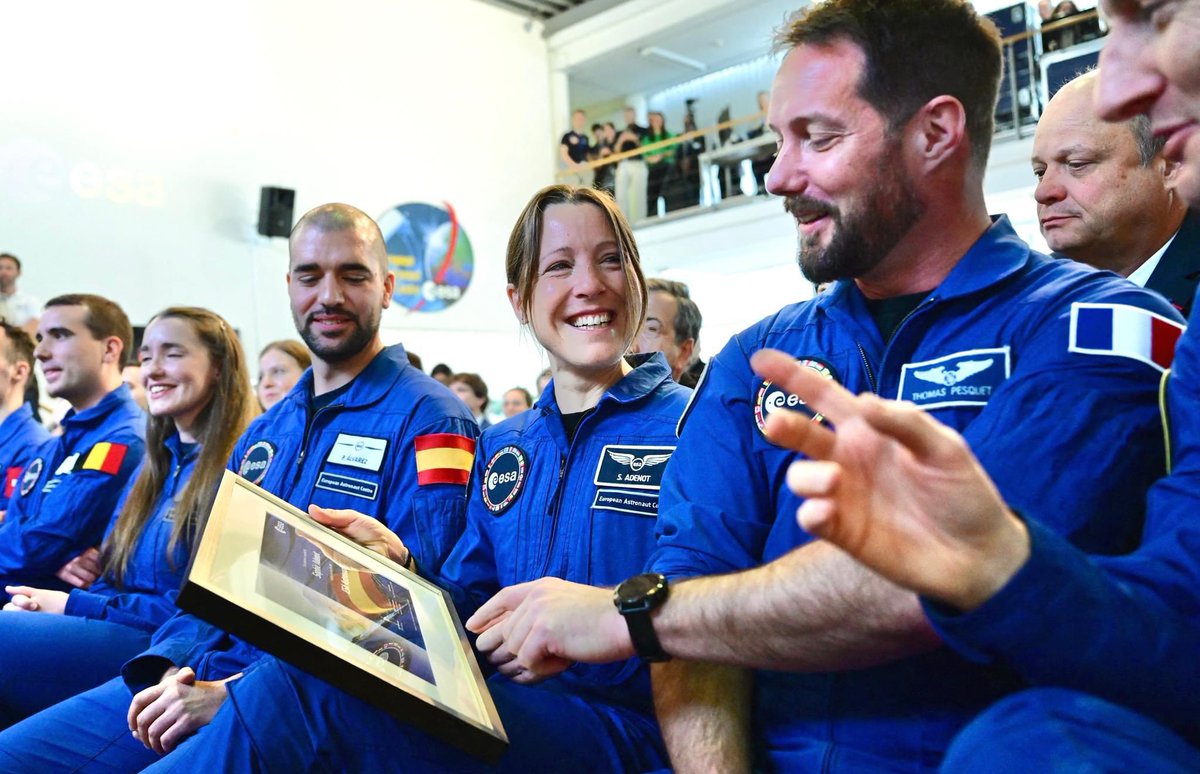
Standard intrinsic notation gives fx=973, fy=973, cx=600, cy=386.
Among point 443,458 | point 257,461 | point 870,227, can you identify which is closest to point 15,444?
point 257,461

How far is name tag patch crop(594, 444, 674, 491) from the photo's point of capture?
1.68 metres

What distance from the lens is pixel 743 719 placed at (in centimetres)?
122

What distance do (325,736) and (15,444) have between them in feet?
10.7

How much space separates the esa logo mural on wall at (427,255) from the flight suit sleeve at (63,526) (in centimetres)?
725

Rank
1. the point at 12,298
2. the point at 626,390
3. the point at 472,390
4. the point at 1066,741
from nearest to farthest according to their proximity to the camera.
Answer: the point at 1066,741, the point at 626,390, the point at 472,390, the point at 12,298

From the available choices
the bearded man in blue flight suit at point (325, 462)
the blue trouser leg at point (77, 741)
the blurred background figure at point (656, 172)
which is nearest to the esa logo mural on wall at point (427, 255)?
the blurred background figure at point (656, 172)

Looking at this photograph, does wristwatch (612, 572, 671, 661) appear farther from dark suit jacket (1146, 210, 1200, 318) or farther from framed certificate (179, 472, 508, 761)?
dark suit jacket (1146, 210, 1200, 318)

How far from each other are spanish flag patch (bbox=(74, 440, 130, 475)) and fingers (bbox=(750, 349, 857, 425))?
295 cm

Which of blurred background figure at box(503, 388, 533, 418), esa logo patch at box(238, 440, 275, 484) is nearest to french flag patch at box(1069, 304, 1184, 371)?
esa logo patch at box(238, 440, 275, 484)

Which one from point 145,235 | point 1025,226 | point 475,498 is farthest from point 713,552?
point 1025,226

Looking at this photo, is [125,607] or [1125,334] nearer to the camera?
[1125,334]

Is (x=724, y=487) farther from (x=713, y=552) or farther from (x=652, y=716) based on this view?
(x=652, y=716)

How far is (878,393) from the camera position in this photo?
128cm

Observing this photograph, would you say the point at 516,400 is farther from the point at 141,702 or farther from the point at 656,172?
the point at 141,702
